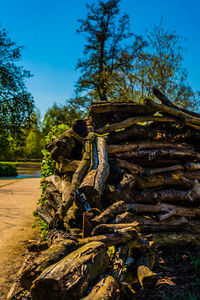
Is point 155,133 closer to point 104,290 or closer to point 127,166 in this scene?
point 127,166

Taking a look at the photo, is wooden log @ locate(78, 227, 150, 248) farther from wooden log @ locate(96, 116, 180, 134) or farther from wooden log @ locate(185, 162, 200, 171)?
wooden log @ locate(185, 162, 200, 171)

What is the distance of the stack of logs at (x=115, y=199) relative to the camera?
59.4 inches

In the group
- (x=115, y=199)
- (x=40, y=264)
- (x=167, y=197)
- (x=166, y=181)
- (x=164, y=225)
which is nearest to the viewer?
(x=40, y=264)

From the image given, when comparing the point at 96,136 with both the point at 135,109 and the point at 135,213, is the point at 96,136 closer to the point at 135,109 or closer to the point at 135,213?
the point at 135,109

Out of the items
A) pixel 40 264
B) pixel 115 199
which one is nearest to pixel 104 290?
pixel 40 264

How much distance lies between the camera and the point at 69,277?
135cm

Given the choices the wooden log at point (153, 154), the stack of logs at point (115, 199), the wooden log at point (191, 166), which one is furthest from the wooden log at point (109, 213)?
the wooden log at point (191, 166)

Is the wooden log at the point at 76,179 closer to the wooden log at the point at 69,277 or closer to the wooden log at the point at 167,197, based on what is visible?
the wooden log at the point at 69,277

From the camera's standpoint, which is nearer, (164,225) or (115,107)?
(164,225)

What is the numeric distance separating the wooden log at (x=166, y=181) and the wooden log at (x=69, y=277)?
2.44 m

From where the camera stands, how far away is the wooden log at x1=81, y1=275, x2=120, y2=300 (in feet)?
4.39

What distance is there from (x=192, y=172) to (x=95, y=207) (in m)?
2.87

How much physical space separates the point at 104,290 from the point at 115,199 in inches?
60.0

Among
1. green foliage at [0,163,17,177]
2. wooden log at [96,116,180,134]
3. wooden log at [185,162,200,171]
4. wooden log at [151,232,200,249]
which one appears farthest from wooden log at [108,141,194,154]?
green foliage at [0,163,17,177]
